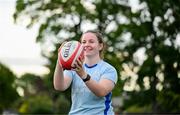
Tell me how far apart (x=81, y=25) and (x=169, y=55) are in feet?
21.8

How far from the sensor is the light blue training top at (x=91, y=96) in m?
5.29

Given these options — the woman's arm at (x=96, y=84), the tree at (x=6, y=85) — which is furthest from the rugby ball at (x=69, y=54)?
the tree at (x=6, y=85)

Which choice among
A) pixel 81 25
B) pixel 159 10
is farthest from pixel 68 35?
pixel 159 10

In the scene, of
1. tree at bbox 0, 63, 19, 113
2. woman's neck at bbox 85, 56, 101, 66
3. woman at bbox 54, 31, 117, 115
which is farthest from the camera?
tree at bbox 0, 63, 19, 113

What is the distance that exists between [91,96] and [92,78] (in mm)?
180

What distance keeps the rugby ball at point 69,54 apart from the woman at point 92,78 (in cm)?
17

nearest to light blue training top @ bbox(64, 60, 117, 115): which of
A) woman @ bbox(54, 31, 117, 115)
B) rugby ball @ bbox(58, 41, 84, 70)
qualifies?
woman @ bbox(54, 31, 117, 115)

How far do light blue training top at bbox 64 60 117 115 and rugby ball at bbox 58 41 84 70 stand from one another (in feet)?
1.32

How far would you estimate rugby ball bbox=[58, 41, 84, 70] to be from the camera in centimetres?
489

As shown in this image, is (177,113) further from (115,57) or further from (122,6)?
(122,6)

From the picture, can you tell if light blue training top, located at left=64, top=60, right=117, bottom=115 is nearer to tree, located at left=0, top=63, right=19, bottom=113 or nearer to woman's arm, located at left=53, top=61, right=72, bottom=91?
woman's arm, located at left=53, top=61, right=72, bottom=91

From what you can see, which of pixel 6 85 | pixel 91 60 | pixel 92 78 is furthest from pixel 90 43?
pixel 6 85

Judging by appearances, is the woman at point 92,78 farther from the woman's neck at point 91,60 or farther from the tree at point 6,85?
the tree at point 6,85

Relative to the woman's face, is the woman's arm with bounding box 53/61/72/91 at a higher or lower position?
lower
